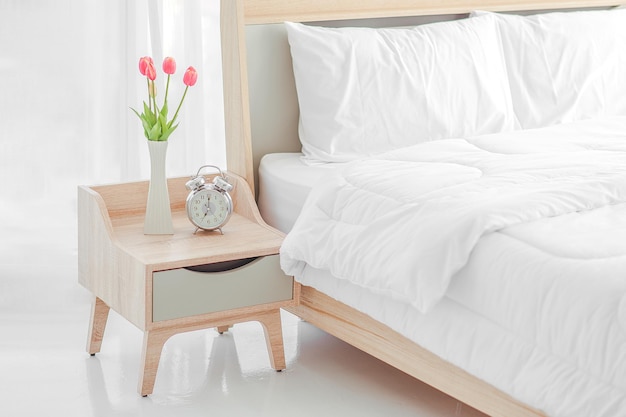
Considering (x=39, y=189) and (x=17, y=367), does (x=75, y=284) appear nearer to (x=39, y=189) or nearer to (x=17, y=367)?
(x=39, y=189)

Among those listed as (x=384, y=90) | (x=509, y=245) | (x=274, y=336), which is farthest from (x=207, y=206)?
(x=509, y=245)

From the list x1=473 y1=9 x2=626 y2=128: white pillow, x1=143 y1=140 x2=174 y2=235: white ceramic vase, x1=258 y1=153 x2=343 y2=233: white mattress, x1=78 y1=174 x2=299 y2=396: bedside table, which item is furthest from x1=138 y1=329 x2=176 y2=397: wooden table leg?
x1=473 y1=9 x2=626 y2=128: white pillow

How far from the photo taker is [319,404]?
272 cm

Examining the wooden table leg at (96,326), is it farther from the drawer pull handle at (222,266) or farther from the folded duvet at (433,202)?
the folded duvet at (433,202)

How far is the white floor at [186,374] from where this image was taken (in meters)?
2.69

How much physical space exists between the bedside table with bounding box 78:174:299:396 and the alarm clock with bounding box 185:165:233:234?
4 centimetres

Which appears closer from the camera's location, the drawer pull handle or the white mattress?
the drawer pull handle

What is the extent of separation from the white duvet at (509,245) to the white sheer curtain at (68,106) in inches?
45.3

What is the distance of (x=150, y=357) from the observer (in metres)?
2.72

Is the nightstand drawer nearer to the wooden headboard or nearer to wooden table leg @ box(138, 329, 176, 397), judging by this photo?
wooden table leg @ box(138, 329, 176, 397)

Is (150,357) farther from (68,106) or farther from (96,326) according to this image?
(68,106)

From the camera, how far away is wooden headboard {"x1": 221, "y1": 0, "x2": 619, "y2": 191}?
10.5 feet

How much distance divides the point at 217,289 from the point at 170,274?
5.4 inches

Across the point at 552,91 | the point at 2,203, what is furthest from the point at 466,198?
the point at 2,203
